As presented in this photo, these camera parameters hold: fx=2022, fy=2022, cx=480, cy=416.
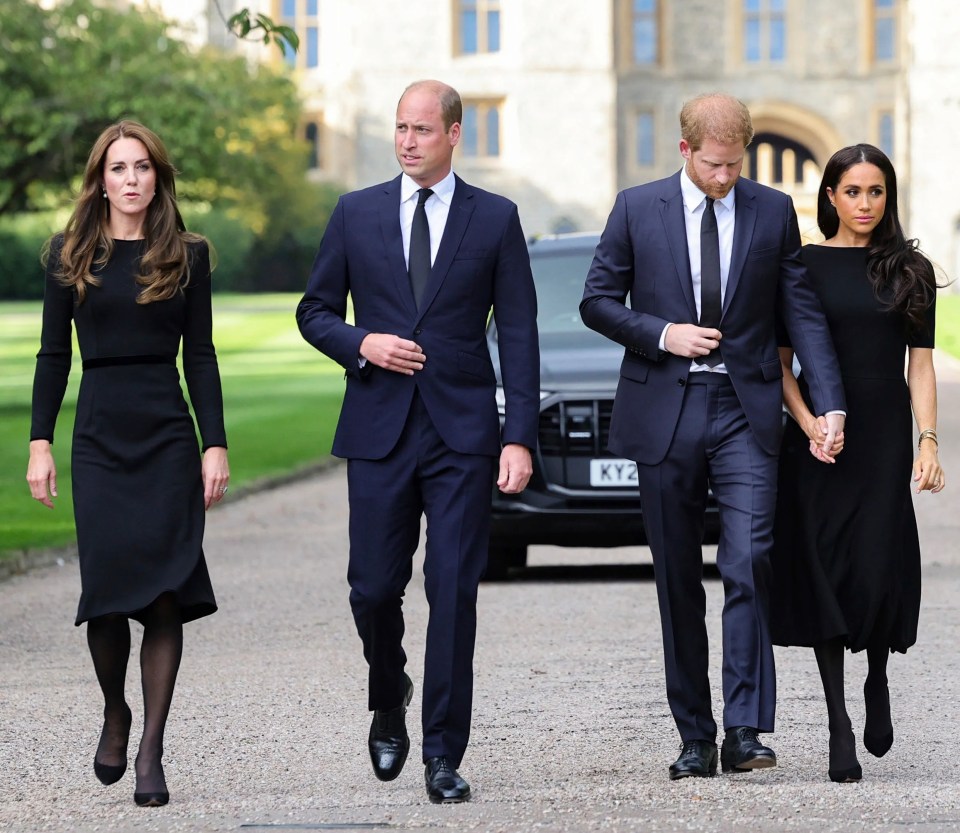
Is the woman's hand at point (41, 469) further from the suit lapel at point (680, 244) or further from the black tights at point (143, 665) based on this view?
the suit lapel at point (680, 244)

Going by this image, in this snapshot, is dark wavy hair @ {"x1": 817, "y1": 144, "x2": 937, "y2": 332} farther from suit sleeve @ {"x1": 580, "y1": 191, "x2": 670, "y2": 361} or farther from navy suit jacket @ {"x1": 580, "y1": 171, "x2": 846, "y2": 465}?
suit sleeve @ {"x1": 580, "y1": 191, "x2": 670, "y2": 361}

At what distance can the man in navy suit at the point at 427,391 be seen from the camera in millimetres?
5309

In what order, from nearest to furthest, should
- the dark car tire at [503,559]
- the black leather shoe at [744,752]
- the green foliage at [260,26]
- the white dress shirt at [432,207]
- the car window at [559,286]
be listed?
the black leather shoe at [744,752] < the white dress shirt at [432,207] < the dark car tire at [503,559] < the car window at [559,286] < the green foliage at [260,26]

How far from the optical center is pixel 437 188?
543 cm

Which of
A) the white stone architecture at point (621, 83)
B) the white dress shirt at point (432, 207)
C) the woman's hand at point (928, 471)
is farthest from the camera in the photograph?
the white stone architecture at point (621, 83)

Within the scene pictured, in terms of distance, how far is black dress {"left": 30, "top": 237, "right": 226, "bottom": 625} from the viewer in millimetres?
5266

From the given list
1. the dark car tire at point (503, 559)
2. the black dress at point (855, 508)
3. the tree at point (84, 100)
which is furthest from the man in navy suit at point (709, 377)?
the tree at point (84, 100)

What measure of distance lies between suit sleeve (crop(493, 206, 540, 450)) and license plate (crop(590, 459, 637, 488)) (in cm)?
449

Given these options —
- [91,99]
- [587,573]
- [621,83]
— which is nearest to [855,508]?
[587,573]

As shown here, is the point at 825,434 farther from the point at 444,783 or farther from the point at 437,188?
the point at 444,783

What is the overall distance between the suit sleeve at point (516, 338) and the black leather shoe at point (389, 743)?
79 cm

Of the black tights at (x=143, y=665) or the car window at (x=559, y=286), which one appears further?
the car window at (x=559, y=286)

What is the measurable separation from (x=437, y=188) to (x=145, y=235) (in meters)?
0.79

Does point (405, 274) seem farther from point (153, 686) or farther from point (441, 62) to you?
point (441, 62)
